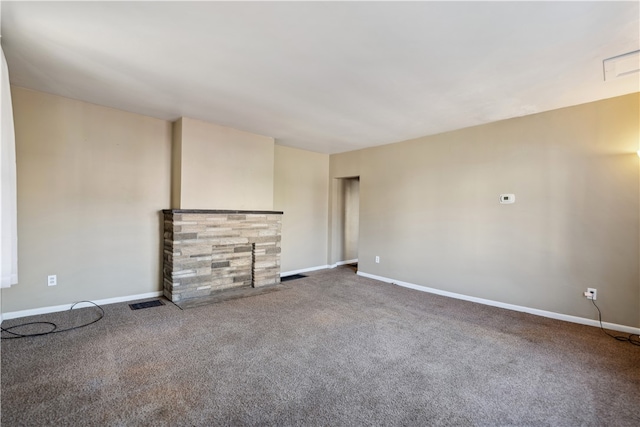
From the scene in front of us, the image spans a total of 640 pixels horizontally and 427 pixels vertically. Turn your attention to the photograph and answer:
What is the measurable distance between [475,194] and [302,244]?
3.21m

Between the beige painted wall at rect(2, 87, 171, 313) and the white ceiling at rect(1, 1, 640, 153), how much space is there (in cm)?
29

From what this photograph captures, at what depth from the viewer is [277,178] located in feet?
17.4

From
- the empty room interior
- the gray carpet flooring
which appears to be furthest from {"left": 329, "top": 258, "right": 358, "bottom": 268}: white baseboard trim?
the gray carpet flooring

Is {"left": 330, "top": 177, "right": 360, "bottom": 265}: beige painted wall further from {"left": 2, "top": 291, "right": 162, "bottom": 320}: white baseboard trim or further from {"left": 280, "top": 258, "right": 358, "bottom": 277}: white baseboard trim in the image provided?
{"left": 2, "top": 291, "right": 162, "bottom": 320}: white baseboard trim

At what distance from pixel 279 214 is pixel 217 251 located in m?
1.19

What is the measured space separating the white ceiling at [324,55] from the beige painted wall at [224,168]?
0.51 m

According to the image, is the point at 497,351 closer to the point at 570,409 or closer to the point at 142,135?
the point at 570,409

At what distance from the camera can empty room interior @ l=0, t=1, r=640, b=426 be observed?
1.80 m

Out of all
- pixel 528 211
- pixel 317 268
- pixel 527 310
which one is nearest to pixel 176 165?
pixel 317 268

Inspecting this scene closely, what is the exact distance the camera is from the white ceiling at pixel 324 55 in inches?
68.8

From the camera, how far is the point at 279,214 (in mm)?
4758

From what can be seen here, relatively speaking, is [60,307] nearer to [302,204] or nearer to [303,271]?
[303,271]

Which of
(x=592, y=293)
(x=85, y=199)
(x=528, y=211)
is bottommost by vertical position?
(x=592, y=293)

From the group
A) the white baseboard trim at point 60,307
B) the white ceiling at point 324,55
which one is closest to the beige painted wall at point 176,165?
the white ceiling at point 324,55
